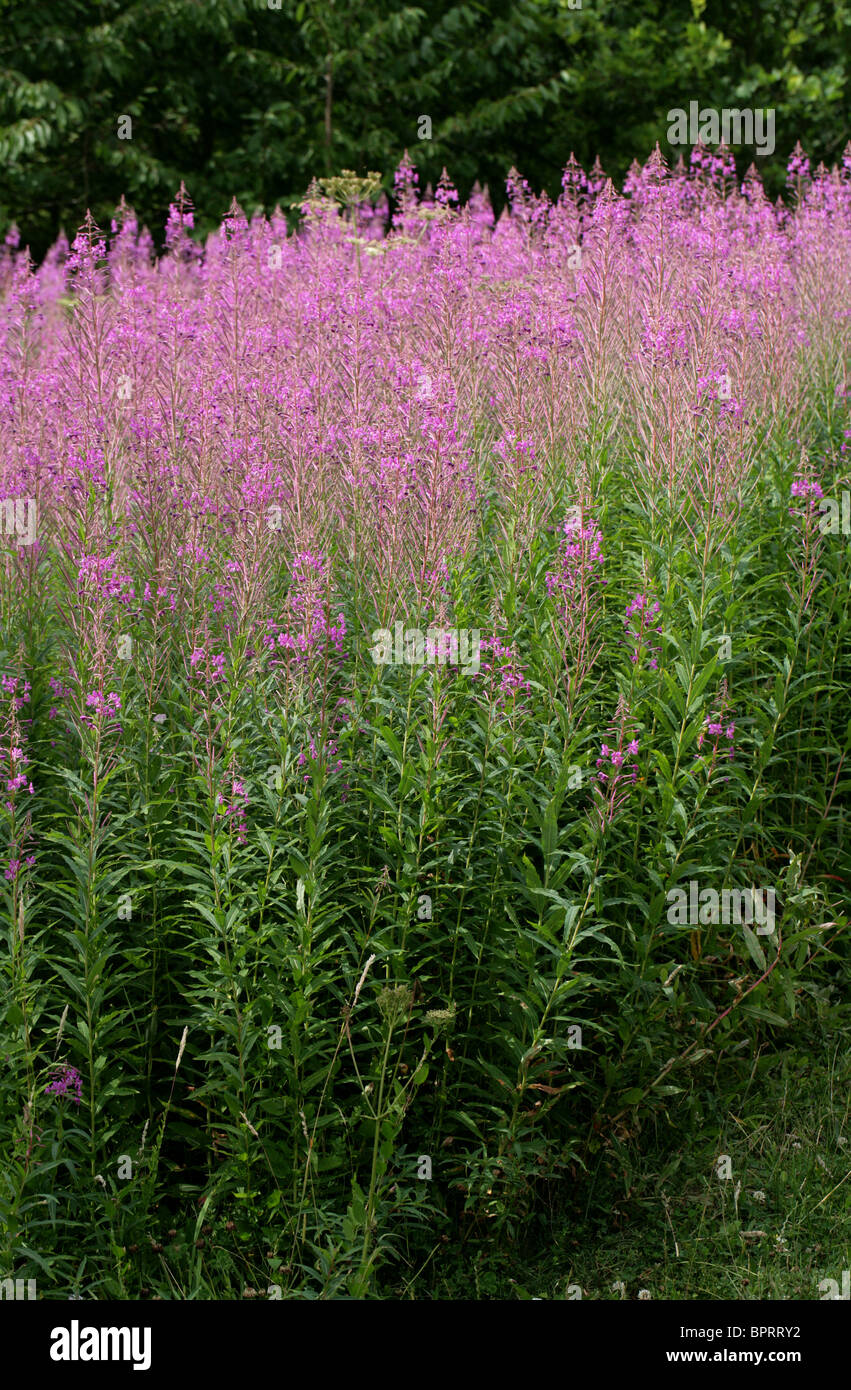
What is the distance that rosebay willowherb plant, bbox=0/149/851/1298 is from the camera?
3701 mm

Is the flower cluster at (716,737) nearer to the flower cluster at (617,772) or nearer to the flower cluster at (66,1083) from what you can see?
the flower cluster at (617,772)

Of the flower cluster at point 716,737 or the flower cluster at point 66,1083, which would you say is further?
the flower cluster at point 716,737

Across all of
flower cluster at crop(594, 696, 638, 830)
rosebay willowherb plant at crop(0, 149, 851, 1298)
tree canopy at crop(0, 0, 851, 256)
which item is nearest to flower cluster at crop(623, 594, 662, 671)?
rosebay willowherb plant at crop(0, 149, 851, 1298)

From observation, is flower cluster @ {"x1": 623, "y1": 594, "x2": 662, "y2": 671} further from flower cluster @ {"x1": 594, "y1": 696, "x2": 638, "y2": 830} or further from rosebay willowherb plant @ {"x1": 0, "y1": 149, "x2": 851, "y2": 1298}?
flower cluster @ {"x1": 594, "y1": 696, "x2": 638, "y2": 830}

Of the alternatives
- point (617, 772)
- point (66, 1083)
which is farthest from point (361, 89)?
point (66, 1083)

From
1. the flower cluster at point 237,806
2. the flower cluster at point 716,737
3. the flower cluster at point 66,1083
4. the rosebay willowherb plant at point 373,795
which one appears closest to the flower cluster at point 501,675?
the rosebay willowherb plant at point 373,795

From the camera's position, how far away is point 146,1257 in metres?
3.74

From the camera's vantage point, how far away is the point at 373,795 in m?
3.91

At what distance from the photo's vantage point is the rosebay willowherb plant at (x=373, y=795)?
370 centimetres

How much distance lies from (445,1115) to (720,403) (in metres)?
3.02

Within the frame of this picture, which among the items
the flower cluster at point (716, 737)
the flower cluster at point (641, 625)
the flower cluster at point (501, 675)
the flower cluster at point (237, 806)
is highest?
the flower cluster at point (641, 625)
